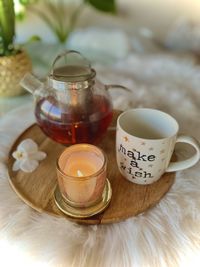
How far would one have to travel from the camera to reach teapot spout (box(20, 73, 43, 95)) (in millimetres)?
537

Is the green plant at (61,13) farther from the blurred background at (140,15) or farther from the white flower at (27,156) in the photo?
the white flower at (27,156)

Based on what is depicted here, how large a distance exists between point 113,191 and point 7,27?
391 mm

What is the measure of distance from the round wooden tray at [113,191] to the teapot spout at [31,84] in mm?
103

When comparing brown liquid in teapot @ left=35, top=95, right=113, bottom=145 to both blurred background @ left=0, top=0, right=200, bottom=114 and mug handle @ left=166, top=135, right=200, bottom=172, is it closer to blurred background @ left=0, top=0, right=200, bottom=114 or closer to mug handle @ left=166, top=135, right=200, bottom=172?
mug handle @ left=166, top=135, right=200, bottom=172

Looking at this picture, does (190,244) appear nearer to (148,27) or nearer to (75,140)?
(75,140)

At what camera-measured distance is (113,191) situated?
0.46m

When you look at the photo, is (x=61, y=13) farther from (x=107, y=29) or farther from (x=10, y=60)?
(x=10, y=60)

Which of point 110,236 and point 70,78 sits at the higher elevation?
point 70,78

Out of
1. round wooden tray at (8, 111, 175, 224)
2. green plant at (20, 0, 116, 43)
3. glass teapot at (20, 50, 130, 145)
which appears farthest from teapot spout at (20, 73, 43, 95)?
green plant at (20, 0, 116, 43)

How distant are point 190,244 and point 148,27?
0.87m

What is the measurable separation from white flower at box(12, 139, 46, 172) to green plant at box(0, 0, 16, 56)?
247 millimetres

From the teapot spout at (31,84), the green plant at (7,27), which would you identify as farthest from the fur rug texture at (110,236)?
the green plant at (7,27)

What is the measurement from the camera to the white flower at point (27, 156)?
0.50 metres

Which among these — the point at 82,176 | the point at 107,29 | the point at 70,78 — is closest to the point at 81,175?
the point at 82,176
